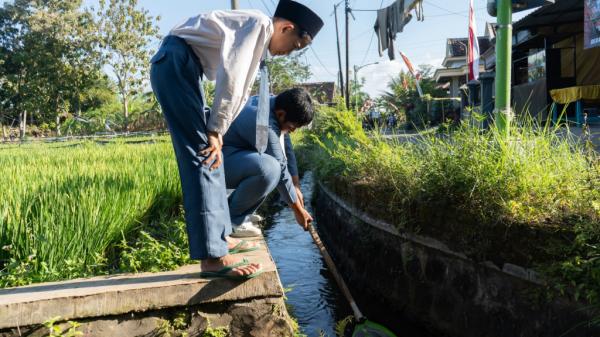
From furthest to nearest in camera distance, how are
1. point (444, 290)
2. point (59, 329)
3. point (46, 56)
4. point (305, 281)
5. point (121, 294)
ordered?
point (46, 56) < point (305, 281) < point (444, 290) < point (121, 294) < point (59, 329)

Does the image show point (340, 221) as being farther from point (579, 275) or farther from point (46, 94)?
point (46, 94)

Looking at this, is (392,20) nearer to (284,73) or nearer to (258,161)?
(258,161)

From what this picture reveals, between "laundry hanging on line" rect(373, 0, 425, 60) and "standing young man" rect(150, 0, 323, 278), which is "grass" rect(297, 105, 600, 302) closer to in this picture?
"standing young man" rect(150, 0, 323, 278)

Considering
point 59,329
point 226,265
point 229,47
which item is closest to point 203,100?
point 229,47

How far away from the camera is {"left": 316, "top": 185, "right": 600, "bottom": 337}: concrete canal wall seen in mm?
2615

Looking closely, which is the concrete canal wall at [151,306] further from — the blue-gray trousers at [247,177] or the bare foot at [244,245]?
the blue-gray trousers at [247,177]

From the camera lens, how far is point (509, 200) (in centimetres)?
294

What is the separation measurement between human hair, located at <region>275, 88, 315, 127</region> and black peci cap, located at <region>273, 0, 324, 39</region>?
65cm

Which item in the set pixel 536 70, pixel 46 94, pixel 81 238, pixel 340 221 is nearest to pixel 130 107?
pixel 46 94

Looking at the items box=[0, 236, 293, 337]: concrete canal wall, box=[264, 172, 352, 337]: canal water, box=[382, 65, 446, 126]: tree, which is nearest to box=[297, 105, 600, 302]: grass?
box=[264, 172, 352, 337]: canal water

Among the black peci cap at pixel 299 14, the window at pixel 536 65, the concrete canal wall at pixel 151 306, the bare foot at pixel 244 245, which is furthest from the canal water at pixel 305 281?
the window at pixel 536 65

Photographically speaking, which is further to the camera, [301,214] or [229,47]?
[301,214]

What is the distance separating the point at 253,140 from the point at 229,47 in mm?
866

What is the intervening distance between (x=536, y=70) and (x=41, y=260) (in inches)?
385
